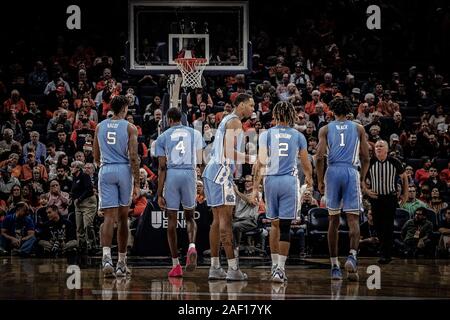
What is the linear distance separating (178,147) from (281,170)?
4.38 feet

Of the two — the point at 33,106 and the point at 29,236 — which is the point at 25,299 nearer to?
the point at 29,236

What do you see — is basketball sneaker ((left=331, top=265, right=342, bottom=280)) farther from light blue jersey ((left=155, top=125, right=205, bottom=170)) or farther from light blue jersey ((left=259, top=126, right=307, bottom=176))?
light blue jersey ((left=155, top=125, right=205, bottom=170))

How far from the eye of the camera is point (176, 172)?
Result: 1038cm

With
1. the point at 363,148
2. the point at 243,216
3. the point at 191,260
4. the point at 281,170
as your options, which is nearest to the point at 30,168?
the point at 243,216

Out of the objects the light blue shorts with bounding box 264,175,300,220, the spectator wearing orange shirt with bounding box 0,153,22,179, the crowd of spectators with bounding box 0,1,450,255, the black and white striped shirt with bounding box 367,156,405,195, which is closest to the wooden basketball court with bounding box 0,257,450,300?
the light blue shorts with bounding box 264,175,300,220

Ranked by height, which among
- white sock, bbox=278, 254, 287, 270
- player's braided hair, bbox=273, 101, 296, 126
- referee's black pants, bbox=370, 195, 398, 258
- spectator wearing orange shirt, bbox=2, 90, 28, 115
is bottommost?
white sock, bbox=278, 254, 287, 270

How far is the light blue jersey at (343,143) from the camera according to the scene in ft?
33.6

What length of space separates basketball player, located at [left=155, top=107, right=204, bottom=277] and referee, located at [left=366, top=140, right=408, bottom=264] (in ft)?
10.9

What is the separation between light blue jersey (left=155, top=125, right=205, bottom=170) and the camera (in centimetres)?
1034

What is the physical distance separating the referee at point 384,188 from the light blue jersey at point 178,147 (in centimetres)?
336

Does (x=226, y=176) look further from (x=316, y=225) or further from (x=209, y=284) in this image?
(x=316, y=225)

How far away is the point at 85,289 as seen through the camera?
9133 millimetres

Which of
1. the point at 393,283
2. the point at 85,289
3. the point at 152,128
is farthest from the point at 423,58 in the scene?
the point at 85,289

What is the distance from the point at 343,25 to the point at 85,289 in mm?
15870
